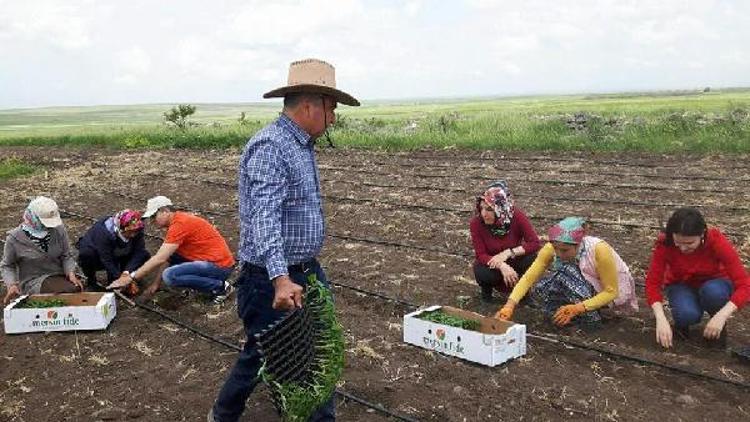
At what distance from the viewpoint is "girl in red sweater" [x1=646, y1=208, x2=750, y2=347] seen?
3965mm

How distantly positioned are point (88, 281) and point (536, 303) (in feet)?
12.5

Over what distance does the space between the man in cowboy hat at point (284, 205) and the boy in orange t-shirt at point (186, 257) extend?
252cm

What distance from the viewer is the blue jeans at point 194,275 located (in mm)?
5293

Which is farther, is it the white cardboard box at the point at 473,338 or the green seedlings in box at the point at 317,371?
the white cardboard box at the point at 473,338

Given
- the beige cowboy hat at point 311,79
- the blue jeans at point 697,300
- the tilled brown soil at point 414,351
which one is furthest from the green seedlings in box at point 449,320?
the beige cowboy hat at point 311,79

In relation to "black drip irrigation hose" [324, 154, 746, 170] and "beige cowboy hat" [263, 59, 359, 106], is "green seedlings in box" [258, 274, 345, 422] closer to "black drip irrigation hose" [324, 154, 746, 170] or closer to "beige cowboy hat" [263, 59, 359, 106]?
"beige cowboy hat" [263, 59, 359, 106]

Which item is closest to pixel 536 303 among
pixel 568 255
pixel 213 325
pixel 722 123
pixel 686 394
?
pixel 568 255

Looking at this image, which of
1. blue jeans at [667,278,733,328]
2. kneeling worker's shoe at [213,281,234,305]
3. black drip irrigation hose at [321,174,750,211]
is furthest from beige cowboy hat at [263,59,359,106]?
black drip irrigation hose at [321,174,750,211]

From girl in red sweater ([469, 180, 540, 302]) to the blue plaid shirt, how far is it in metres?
2.18

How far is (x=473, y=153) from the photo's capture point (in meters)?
16.2

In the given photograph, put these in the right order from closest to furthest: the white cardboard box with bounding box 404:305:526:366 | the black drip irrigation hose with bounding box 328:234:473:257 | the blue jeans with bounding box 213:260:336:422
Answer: the blue jeans with bounding box 213:260:336:422 < the white cardboard box with bounding box 404:305:526:366 < the black drip irrigation hose with bounding box 328:234:473:257

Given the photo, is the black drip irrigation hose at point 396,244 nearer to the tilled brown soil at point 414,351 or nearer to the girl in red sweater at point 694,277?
the tilled brown soil at point 414,351

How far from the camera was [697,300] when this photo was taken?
14.3ft

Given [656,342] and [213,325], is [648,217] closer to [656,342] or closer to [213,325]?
[656,342]
